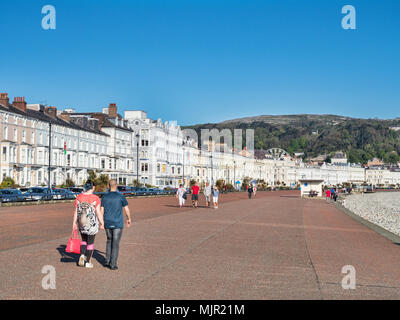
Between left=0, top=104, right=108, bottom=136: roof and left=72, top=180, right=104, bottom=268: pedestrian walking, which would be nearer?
left=72, top=180, right=104, bottom=268: pedestrian walking

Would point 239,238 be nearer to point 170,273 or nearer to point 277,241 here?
point 277,241

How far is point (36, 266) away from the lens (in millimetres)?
10164

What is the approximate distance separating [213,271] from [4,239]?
7.79 metres

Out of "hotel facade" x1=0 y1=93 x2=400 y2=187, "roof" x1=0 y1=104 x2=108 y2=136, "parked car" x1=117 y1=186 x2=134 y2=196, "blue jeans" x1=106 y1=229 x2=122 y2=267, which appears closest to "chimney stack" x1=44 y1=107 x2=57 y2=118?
"hotel facade" x1=0 y1=93 x2=400 y2=187

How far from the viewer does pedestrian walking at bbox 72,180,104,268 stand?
9992 millimetres

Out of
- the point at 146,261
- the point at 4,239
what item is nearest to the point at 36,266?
the point at 146,261

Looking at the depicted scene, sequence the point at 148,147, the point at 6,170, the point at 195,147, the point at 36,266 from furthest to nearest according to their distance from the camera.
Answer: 1. the point at 195,147
2. the point at 148,147
3. the point at 6,170
4. the point at 36,266

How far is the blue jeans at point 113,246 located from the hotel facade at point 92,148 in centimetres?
4058

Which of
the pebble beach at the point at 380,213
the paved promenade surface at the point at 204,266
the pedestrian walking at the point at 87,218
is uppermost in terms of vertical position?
the pedestrian walking at the point at 87,218

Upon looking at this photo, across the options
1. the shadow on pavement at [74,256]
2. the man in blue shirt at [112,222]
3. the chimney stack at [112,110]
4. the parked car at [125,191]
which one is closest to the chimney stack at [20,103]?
the parked car at [125,191]

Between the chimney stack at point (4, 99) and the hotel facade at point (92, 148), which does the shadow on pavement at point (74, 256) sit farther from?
the chimney stack at point (4, 99)

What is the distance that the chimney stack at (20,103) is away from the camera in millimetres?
64875

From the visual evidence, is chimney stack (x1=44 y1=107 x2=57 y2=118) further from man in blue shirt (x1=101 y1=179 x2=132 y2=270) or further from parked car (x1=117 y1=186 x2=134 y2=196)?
man in blue shirt (x1=101 y1=179 x2=132 y2=270)

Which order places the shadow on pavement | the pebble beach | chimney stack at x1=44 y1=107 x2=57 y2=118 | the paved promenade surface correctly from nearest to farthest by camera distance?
the paved promenade surface → the shadow on pavement → the pebble beach → chimney stack at x1=44 y1=107 x2=57 y2=118
